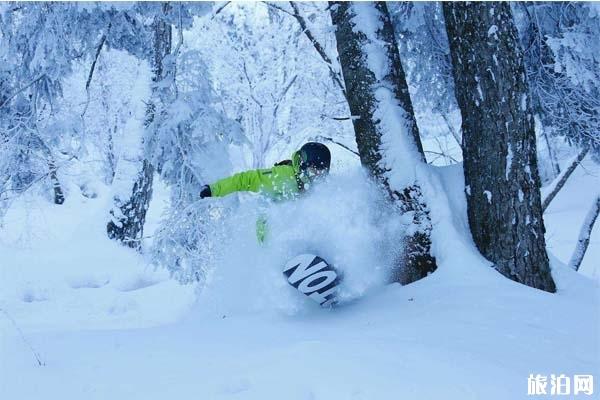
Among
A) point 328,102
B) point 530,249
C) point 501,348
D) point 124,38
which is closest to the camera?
point 501,348

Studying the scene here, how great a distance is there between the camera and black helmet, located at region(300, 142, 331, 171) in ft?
14.8

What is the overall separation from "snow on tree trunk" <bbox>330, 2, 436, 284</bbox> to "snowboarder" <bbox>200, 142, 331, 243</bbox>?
1.50 feet

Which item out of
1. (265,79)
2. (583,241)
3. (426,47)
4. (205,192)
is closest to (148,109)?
(205,192)

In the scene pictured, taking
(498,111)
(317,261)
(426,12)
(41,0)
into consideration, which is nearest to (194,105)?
(41,0)

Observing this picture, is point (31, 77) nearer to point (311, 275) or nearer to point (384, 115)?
point (384, 115)

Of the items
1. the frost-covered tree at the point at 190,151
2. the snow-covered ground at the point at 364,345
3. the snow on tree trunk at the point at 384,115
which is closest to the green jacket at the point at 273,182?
the snow on tree trunk at the point at 384,115

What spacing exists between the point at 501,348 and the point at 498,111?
1.85 m

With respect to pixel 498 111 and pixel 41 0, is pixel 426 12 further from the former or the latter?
pixel 41 0

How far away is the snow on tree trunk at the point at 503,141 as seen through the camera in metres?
3.90

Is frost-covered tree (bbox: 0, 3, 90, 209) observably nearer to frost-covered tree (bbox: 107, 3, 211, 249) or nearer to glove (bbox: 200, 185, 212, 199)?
frost-covered tree (bbox: 107, 3, 211, 249)

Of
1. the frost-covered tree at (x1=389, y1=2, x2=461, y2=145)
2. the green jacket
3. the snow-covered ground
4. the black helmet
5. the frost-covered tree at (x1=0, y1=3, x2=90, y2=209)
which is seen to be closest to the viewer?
the snow-covered ground

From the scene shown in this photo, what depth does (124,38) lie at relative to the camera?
845 cm
